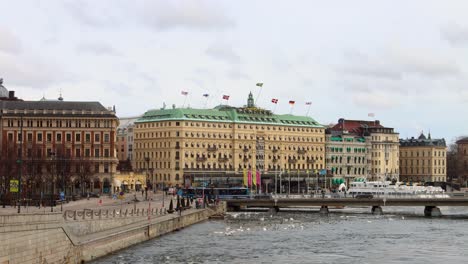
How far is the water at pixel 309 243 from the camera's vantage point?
251 ft

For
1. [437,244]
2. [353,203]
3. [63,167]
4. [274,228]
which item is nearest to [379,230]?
[274,228]

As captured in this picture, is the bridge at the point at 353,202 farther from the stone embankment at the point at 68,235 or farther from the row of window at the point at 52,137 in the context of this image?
the stone embankment at the point at 68,235

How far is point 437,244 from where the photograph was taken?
90688mm

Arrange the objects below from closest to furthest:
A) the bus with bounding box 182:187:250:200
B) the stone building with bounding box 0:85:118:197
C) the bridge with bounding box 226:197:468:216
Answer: the bridge with bounding box 226:197:468:216 < the bus with bounding box 182:187:250:200 < the stone building with bounding box 0:85:118:197

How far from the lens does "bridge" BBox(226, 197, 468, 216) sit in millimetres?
144250

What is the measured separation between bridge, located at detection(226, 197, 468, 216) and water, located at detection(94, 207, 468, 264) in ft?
36.1

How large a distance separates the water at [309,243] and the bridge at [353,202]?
36.1 ft

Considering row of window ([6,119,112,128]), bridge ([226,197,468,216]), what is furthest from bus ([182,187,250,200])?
row of window ([6,119,112,128])

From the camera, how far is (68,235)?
61.7 m

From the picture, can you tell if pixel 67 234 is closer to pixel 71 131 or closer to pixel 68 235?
pixel 68 235

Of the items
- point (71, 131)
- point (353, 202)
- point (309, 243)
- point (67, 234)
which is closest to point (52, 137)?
point (71, 131)

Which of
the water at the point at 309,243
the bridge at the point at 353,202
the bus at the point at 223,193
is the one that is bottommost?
the water at the point at 309,243

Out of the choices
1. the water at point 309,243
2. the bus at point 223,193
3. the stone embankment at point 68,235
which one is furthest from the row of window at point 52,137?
the stone embankment at point 68,235

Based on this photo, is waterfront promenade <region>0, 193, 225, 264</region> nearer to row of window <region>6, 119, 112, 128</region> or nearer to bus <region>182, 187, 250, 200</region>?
bus <region>182, 187, 250, 200</region>
